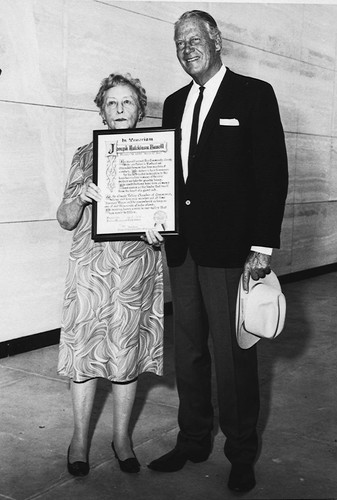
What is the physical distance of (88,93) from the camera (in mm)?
5918

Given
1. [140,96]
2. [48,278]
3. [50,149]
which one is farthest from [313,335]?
[140,96]

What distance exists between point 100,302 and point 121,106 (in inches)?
34.7

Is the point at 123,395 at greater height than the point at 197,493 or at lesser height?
greater

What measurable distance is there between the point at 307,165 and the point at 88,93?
13.9 ft

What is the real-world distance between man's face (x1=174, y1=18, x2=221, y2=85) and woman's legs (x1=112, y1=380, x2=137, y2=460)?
1.46m

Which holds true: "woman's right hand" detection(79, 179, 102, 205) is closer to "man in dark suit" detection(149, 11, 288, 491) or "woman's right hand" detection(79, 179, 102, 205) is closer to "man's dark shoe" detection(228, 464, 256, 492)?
"man in dark suit" detection(149, 11, 288, 491)

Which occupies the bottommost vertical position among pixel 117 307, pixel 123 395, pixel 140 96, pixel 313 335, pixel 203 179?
pixel 313 335

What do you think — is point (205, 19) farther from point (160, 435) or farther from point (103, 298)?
point (160, 435)

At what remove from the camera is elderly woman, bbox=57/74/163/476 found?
10.8 ft

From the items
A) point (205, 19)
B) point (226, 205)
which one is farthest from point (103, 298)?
point (205, 19)

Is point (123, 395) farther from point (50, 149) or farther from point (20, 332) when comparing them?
point (50, 149)

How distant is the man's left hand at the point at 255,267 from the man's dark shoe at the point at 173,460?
91 cm

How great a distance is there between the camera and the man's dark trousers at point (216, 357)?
328 cm

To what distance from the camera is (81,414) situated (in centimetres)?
339
